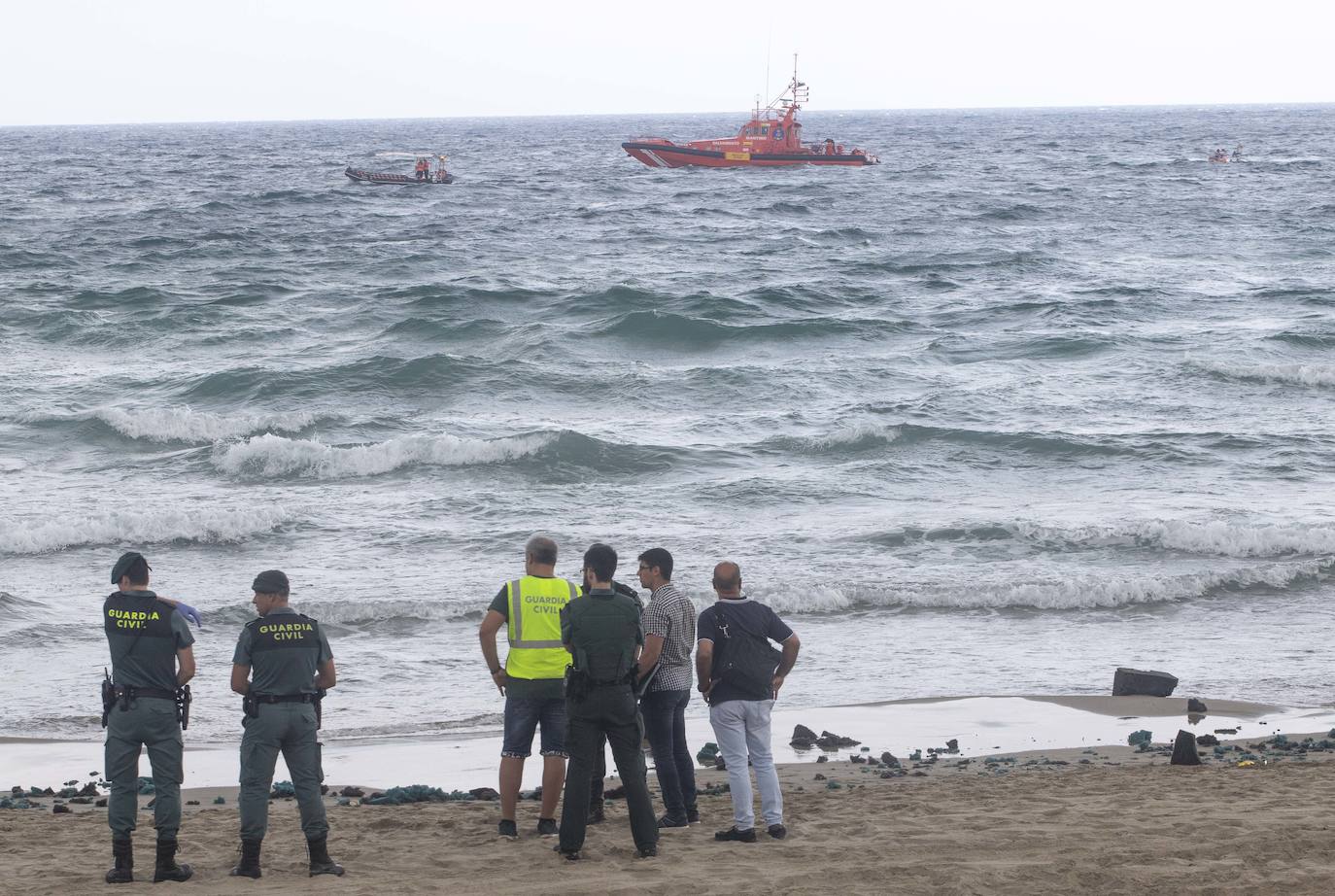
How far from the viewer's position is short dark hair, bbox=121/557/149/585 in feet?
20.4

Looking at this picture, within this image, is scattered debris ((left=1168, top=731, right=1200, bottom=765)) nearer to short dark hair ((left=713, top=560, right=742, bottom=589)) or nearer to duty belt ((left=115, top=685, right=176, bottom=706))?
short dark hair ((left=713, top=560, right=742, bottom=589))

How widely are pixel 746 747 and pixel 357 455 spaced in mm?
14021

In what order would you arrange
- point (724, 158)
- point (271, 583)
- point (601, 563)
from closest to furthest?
point (271, 583) → point (601, 563) → point (724, 158)

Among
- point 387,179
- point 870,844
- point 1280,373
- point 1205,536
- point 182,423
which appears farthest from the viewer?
point 387,179

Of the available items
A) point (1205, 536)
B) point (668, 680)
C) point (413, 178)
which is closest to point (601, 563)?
point (668, 680)

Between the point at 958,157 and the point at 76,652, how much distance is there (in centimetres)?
8802

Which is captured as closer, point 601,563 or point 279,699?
point 279,699

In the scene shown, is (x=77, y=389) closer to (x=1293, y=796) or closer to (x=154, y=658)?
(x=154, y=658)

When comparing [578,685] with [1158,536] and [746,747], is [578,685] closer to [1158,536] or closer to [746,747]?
[746,747]

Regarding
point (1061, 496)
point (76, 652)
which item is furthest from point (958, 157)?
point (76, 652)

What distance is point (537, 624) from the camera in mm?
6762

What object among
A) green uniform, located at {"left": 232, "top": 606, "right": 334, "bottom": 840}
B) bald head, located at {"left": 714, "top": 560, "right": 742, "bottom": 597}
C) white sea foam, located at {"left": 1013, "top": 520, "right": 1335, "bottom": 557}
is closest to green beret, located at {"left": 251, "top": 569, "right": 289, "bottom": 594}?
green uniform, located at {"left": 232, "top": 606, "right": 334, "bottom": 840}

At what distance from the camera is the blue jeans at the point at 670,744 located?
22.9ft

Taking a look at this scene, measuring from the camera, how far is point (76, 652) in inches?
462
